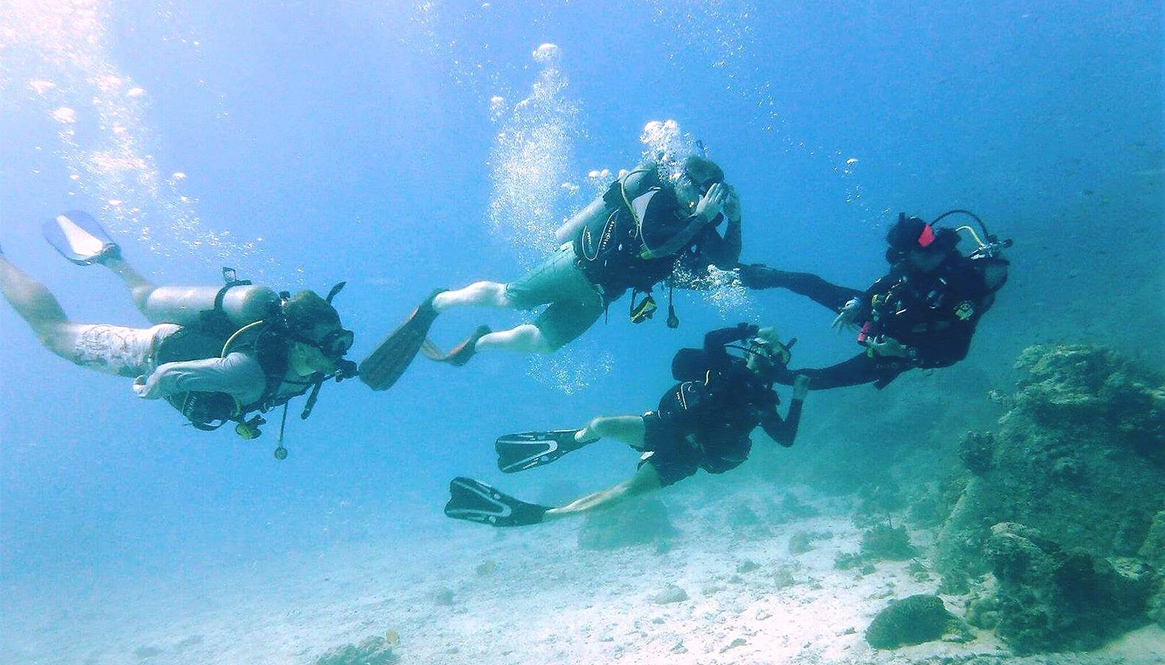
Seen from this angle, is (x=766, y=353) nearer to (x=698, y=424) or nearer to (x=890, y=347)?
(x=698, y=424)

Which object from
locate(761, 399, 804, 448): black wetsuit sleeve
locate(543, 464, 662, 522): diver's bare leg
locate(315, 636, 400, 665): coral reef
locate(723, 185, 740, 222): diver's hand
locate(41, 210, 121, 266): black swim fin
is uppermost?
locate(41, 210, 121, 266): black swim fin

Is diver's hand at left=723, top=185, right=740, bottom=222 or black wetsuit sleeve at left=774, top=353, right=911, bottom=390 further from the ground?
diver's hand at left=723, top=185, right=740, bottom=222

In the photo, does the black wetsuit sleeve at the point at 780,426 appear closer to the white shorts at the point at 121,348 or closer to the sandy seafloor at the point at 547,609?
the sandy seafloor at the point at 547,609

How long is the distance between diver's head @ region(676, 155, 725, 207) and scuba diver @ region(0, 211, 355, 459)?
4.75 meters

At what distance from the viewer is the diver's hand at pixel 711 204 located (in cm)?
622

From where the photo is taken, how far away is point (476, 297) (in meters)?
8.02

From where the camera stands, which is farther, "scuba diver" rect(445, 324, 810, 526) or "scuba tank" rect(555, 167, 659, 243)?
"scuba tank" rect(555, 167, 659, 243)

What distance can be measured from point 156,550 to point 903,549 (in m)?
64.0

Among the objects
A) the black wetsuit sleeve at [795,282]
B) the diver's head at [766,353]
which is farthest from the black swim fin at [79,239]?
the black wetsuit sleeve at [795,282]

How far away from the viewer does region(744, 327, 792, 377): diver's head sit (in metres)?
6.24

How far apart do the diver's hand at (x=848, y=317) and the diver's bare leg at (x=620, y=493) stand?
319 centimetres

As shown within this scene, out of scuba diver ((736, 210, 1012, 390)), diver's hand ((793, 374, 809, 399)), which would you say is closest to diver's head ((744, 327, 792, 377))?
scuba diver ((736, 210, 1012, 390))

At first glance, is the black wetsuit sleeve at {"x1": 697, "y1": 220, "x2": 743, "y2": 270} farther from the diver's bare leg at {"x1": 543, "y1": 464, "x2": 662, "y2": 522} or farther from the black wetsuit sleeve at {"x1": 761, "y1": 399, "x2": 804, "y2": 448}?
the diver's bare leg at {"x1": 543, "y1": 464, "x2": 662, "y2": 522}

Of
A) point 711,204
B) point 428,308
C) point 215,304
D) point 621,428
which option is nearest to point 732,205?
point 711,204
